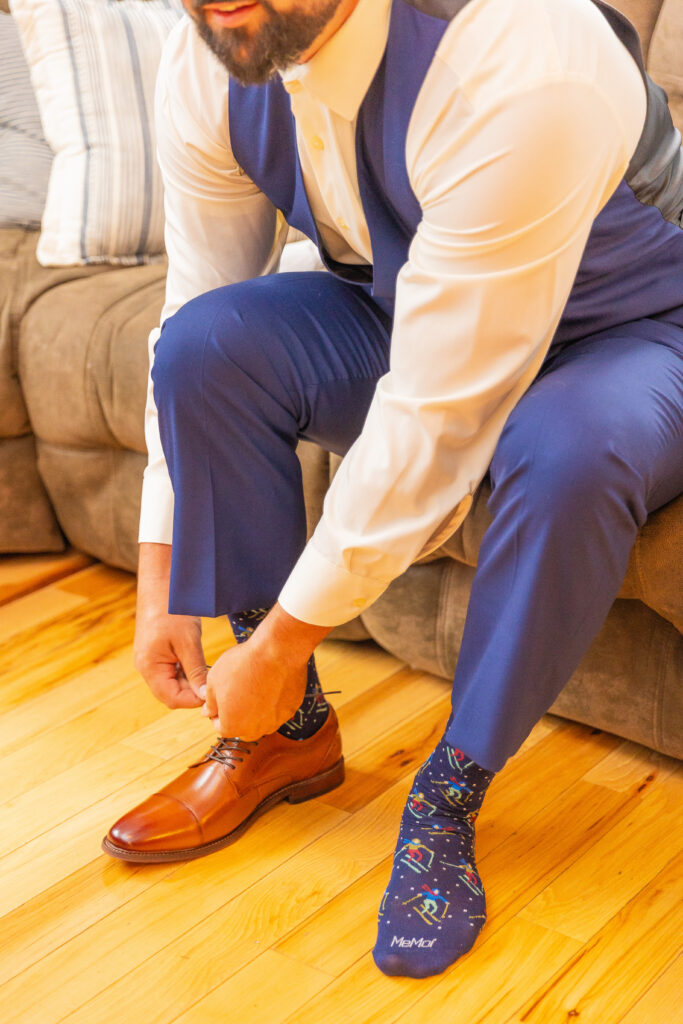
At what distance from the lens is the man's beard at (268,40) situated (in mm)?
836

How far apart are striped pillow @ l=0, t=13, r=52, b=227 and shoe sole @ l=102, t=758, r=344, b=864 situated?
3.37 feet

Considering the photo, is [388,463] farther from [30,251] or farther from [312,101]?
[30,251]

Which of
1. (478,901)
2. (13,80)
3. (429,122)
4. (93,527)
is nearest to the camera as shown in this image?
(429,122)

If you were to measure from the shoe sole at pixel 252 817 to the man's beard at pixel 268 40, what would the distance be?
68 centimetres

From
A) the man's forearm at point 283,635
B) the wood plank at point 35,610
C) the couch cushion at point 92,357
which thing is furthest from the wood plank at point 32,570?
the man's forearm at point 283,635

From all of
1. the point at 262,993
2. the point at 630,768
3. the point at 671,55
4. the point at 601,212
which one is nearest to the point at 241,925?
the point at 262,993

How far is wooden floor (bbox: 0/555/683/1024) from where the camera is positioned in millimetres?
877

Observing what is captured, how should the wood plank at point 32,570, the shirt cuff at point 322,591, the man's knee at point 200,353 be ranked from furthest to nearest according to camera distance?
1. the wood plank at point 32,570
2. the man's knee at point 200,353
3. the shirt cuff at point 322,591

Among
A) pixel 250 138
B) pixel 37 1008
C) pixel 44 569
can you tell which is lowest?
pixel 44 569

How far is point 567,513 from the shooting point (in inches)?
33.2

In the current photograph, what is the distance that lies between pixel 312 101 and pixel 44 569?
988 mm

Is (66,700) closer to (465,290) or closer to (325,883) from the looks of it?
(325,883)

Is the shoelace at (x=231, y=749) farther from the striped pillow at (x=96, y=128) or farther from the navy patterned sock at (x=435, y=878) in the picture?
the striped pillow at (x=96, y=128)

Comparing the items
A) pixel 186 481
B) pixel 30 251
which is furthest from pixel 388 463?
pixel 30 251
